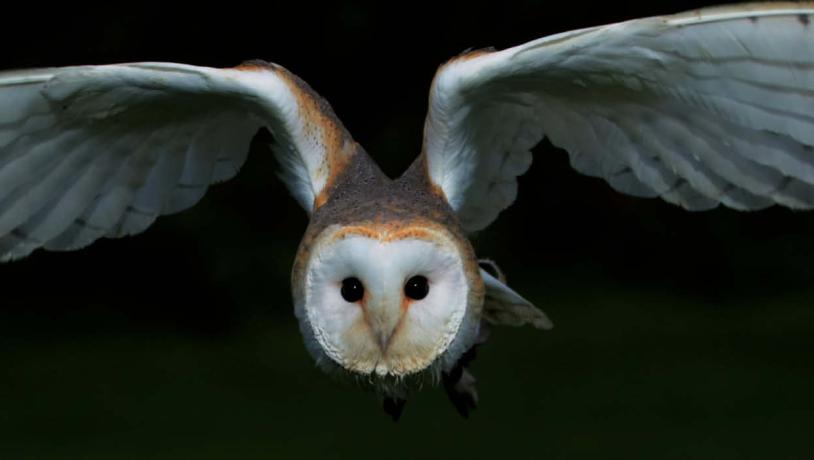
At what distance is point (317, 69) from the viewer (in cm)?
787

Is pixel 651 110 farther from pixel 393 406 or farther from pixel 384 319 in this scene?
pixel 393 406

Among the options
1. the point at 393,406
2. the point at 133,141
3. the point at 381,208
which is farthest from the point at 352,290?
the point at 133,141

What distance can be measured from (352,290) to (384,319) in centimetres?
9

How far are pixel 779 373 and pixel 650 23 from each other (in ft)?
11.0

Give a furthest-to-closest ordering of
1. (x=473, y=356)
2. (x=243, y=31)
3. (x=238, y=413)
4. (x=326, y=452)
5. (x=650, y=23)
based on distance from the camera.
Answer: (x=243, y=31), (x=238, y=413), (x=326, y=452), (x=473, y=356), (x=650, y=23)

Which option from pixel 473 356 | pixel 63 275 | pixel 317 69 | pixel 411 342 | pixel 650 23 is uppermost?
pixel 650 23

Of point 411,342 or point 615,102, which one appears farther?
point 615,102

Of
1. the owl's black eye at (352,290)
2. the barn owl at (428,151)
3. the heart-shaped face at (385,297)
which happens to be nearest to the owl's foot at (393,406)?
the barn owl at (428,151)

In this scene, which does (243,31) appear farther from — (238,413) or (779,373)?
(779,373)

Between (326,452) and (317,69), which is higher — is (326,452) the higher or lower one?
the lower one

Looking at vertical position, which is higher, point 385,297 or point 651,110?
point 651,110

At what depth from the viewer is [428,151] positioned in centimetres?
434

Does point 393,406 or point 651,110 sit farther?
point 393,406

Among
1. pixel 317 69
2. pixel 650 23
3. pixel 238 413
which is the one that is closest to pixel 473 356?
pixel 650 23
